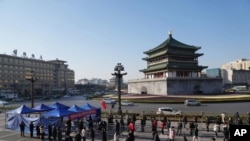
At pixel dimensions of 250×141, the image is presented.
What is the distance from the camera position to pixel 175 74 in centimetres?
7006

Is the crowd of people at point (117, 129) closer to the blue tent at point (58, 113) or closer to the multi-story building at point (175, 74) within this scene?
the blue tent at point (58, 113)

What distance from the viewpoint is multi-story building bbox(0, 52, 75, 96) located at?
356 ft

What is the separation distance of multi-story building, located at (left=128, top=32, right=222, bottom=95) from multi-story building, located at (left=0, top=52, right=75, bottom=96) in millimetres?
43729

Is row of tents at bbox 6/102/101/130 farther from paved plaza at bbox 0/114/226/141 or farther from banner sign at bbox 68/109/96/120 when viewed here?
paved plaza at bbox 0/114/226/141

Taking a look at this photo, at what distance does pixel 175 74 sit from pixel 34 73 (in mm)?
69577

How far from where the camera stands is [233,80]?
169 meters

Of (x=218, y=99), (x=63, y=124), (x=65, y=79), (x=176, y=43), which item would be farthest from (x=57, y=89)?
(x=63, y=124)

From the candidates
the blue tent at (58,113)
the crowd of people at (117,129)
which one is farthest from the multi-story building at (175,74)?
the blue tent at (58,113)

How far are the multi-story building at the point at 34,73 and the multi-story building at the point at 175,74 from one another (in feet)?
143

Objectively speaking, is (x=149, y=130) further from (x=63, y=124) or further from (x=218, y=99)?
(x=218, y=99)

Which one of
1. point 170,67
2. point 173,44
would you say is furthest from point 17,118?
point 173,44

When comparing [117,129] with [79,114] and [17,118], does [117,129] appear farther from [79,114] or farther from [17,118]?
[17,118]

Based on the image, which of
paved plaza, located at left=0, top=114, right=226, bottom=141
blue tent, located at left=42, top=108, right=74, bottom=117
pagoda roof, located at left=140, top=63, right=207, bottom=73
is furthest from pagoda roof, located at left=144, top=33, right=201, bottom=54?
blue tent, located at left=42, top=108, right=74, bottom=117

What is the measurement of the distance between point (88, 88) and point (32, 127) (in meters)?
151
